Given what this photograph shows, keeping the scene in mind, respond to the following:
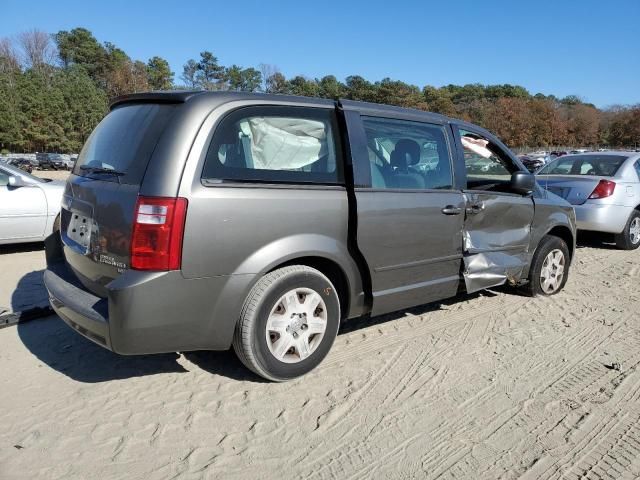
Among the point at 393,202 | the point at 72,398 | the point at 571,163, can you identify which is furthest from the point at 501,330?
the point at 571,163

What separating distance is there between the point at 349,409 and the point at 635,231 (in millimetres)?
7220

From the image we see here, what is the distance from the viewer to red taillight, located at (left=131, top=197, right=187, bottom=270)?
2.73m

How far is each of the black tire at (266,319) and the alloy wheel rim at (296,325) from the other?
0.03 meters

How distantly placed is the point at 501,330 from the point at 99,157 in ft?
11.4

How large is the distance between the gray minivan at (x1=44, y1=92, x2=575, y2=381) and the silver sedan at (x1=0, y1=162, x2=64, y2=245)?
344 cm

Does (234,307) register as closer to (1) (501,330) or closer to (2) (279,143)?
(2) (279,143)

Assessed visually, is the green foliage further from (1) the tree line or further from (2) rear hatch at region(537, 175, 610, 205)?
(2) rear hatch at region(537, 175, 610, 205)

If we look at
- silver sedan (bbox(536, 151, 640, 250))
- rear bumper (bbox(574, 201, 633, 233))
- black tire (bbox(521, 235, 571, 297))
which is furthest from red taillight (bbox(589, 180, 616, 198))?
black tire (bbox(521, 235, 571, 297))

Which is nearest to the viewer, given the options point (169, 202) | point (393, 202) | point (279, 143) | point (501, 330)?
point (169, 202)

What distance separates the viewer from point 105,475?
2.40m

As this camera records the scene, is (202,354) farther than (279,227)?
Yes

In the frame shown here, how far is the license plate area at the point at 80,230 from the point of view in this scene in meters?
3.16

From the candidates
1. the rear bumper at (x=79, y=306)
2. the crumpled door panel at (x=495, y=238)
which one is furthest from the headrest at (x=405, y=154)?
the rear bumper at (x=79, y=306)

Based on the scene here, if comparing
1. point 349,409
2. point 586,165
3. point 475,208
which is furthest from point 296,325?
point 586,165
